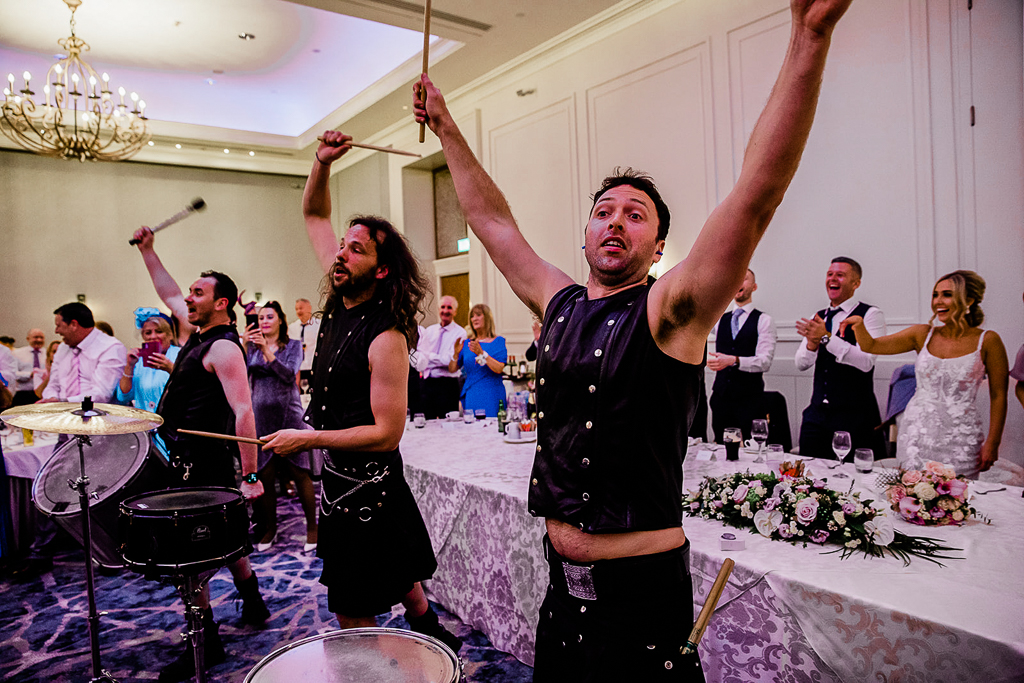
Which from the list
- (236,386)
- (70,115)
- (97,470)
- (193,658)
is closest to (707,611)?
(236,386)

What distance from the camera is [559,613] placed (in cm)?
142

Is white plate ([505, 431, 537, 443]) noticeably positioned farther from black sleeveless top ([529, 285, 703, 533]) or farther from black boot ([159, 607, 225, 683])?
black sleeveless top ([529, 285, 703, 533])

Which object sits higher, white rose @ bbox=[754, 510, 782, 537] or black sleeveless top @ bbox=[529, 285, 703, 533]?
black sleeveless top @ bbox=[529, 285, 703, 533]

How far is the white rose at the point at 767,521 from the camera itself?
2.04 m

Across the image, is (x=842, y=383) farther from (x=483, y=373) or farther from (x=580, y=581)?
(x=580, y=581)

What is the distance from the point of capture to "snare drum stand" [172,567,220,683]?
2323 millimetres

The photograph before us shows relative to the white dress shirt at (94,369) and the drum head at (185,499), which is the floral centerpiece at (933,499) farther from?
the white dress shirt at (94,369)

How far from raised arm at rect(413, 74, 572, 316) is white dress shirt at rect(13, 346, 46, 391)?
7.80 m

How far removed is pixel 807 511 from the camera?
77.4 inches

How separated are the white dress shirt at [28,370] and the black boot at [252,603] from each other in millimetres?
5902

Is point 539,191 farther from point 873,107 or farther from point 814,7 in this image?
point 814,7

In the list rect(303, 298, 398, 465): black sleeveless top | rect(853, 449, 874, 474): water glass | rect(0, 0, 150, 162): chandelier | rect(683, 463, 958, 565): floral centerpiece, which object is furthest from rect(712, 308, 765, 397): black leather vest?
rect(0, 0, 150, 162): chandelier

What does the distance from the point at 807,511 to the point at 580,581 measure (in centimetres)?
98

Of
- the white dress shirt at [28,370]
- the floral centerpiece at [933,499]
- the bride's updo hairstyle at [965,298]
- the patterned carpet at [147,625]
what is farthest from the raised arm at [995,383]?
the white dress shirt at [28,370]
